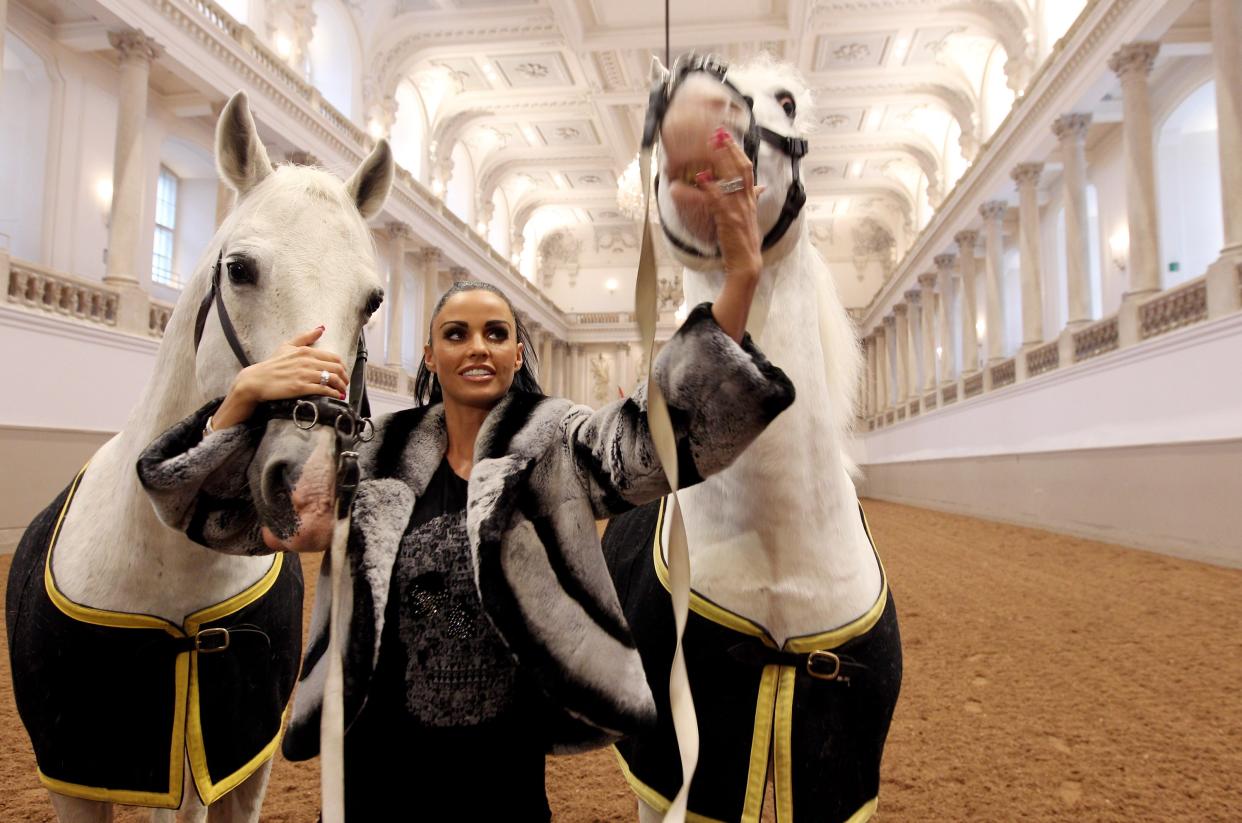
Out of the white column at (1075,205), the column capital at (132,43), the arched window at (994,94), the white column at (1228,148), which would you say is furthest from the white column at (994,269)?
the column capital at (132,43)

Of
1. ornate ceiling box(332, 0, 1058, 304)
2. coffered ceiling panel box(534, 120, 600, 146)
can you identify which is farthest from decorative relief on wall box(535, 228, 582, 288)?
coffered ceiling panel box(534, 120, 600, 146)

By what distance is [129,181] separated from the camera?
1011 centimetres

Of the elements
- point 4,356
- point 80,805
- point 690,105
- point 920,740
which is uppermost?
point 4,356

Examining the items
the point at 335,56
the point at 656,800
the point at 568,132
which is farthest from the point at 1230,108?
the point at 568,132

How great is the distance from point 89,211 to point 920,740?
13.0 metres

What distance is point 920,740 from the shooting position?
10.6 ft

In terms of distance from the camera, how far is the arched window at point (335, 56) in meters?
16.0

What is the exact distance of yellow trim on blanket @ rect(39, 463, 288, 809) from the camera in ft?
4.39

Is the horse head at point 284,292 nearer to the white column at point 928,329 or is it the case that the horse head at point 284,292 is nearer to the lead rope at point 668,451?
the lead rope at point 668,451

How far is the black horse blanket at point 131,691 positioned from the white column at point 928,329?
22.9 meters

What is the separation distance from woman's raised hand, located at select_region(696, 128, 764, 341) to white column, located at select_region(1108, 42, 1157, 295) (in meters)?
11.8

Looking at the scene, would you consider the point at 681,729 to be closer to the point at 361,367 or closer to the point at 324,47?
the point at 361,367

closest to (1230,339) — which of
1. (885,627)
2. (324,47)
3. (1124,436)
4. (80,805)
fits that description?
(1124,436)

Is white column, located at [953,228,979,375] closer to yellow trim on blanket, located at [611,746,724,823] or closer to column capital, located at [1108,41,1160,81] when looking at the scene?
column capital, located at [1108,41,1160,81]
